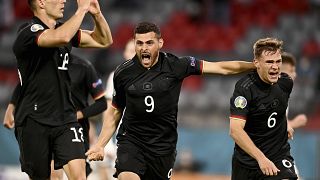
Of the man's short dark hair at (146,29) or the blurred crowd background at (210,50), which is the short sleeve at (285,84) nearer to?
the man's short dark hair at (146,29)

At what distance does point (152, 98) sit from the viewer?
7406mm

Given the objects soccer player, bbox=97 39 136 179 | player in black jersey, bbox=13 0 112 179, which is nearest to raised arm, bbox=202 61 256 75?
player in black jersey, bbox=13 0 112 179

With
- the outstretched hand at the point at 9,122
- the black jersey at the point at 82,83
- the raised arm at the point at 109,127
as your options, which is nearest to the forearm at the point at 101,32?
the raised arm at the point at 109,127

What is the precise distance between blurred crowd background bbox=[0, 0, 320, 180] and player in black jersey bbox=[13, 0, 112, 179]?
6.53m

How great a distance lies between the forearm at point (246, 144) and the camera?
22.9 feet

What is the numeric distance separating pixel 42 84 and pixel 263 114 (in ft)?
6.79

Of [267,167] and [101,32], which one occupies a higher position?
[101,32]

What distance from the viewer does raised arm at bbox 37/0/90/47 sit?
6566 millimetres

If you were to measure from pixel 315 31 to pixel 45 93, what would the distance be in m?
11.6

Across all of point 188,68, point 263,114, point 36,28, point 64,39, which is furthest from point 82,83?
point 263,114

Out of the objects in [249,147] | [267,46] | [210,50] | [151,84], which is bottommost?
[249,147]

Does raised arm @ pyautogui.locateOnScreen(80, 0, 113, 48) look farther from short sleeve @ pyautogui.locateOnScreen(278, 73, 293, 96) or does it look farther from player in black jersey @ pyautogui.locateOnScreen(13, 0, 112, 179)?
short sleeve @ pyautogui.locateOnScreen(278, 73, 293, 96)

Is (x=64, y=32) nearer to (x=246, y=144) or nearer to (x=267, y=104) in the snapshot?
(x=246, y=144)

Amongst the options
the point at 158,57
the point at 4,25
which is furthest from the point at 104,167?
the point at 4,25
